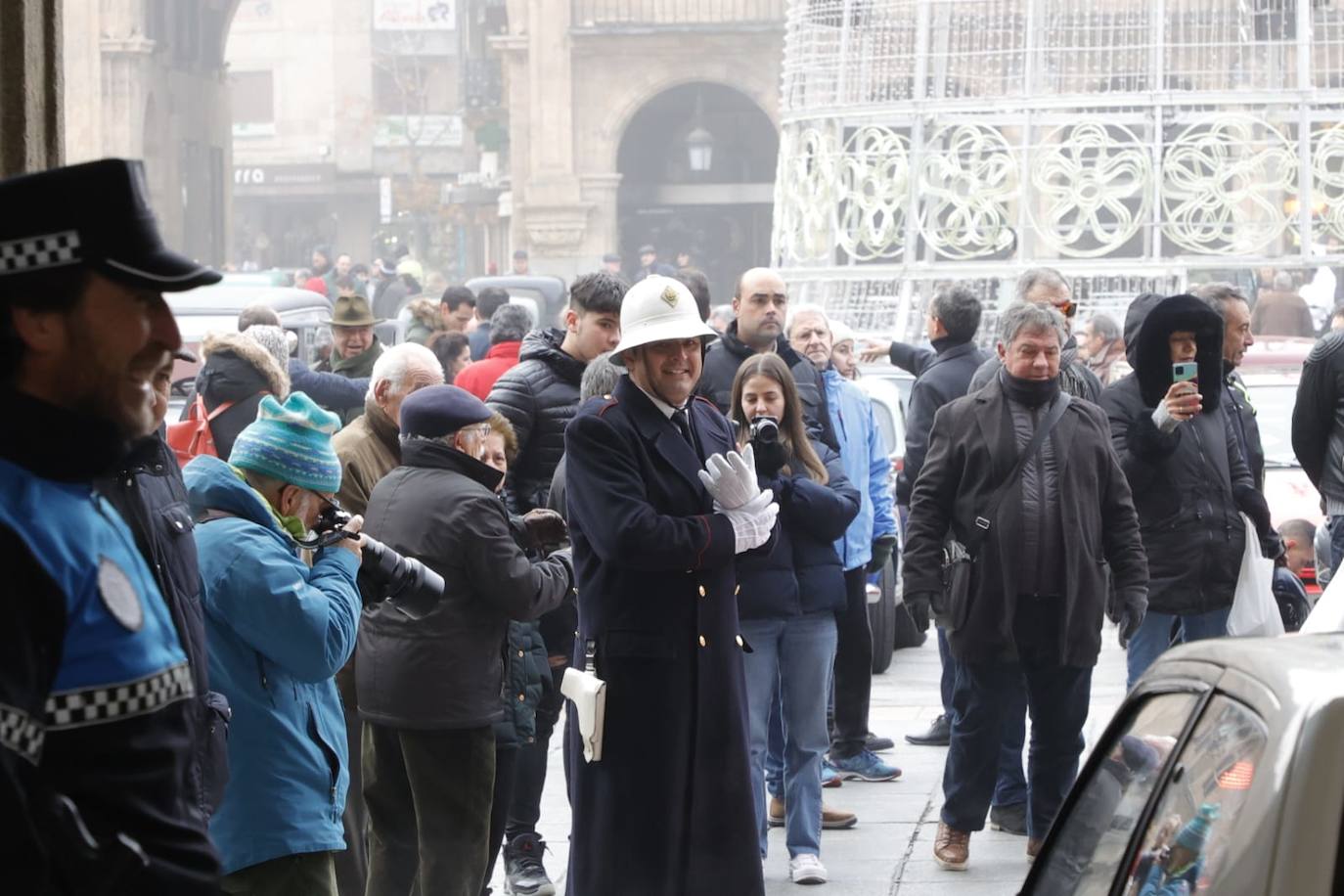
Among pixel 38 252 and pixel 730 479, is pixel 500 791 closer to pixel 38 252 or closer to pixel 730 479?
pixel 730 479

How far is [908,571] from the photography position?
7.49m

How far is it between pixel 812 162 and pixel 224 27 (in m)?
32.7

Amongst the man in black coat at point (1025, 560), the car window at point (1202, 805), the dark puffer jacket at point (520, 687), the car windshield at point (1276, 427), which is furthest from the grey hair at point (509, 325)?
the car window at point (1202, 805)

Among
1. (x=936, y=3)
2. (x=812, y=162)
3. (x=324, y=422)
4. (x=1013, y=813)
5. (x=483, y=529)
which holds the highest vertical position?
(x=936, y=3)

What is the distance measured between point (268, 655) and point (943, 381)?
17.2 feet

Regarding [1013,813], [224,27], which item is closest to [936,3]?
[1013,813]

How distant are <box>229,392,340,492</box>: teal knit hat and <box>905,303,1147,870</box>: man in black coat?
2.99 meters

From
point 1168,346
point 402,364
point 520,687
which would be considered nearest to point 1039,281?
point 1168,346

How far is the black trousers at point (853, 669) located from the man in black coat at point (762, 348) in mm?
988

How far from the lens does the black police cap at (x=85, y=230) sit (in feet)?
8.83

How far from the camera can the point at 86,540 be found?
106 inches

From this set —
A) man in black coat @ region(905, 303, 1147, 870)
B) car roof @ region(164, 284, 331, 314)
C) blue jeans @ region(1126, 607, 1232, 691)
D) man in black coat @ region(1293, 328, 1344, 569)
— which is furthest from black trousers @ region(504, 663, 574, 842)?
car roof @ region(164, 284, 331, 314)

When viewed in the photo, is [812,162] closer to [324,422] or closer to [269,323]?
[269,323]

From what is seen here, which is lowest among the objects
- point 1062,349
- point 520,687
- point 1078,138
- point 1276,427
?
point 520,687
